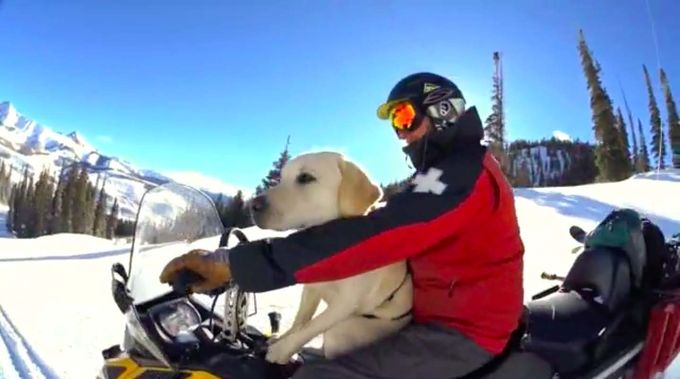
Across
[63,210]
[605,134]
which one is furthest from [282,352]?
[63,210]

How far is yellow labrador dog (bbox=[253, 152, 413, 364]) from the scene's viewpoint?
2.34 metres

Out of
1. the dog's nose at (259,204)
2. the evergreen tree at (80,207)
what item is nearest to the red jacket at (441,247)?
the dog's nose at (259,204)

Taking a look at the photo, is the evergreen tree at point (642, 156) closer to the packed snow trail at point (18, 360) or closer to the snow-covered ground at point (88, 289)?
the snow-covered ground at point (88, 289)

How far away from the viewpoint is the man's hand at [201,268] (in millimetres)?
2051

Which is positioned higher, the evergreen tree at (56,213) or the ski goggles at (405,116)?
the ski goggles at (405,116)

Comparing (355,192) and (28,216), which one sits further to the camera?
(28,216)

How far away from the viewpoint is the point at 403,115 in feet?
7.89

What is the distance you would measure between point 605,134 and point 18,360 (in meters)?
39.6

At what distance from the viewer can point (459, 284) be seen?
2.21 metres

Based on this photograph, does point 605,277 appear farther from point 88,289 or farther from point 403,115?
point 88,289

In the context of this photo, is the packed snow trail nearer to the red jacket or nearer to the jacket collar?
the red jacket

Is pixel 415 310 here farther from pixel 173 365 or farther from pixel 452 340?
pixel 173 365

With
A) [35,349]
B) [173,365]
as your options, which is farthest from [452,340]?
[35,349]

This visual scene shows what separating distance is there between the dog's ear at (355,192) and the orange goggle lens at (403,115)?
281mm
